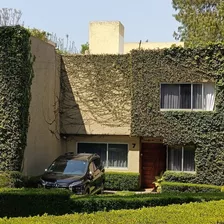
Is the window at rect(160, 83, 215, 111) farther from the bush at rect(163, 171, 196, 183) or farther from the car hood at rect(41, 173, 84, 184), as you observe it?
the car hood at rect(41, 173, 84, 184)

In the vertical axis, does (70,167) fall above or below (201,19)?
below

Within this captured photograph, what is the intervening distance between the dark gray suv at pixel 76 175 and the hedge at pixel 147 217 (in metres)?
7.16

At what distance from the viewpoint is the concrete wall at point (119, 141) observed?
1944 cm

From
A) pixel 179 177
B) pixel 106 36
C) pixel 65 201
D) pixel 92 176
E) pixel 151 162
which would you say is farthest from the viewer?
pixel 106 36

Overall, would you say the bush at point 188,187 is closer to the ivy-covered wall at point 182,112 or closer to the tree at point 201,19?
the ivy-covered wall at point 182,112

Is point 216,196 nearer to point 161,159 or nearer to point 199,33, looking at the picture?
point 161,159

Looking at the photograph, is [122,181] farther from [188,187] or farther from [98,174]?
[188,187]

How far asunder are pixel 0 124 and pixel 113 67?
6.41 m

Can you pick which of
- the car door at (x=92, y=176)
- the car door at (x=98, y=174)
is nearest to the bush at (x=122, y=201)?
the car door at (x=92, y=176)

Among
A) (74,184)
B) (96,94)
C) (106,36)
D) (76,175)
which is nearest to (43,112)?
(96,94)

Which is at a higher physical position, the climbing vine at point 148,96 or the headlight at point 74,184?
the climbing vine at point 148,96

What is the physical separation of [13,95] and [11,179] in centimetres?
343

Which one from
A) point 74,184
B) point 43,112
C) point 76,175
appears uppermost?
point 43,112

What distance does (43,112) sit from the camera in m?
18.6
